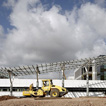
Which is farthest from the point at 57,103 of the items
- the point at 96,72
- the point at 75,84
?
the point at 96,72

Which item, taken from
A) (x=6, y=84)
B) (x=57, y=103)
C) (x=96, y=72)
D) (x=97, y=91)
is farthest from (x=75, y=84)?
(x=57, y=103)

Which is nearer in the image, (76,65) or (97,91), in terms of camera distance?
(76,65)

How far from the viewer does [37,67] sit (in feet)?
98.7

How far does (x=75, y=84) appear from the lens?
120 ft

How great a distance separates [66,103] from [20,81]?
26561mm

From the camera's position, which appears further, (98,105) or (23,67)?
(23,67)

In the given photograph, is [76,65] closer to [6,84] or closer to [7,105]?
[6,84]

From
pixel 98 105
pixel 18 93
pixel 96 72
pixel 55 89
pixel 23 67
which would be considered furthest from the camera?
pixel 96 72

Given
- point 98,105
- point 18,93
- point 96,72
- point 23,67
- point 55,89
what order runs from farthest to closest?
point 96,72 → point 18,93 → point 23,67 → point 55,89 → point 98,105

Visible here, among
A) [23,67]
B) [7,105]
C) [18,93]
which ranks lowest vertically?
[18,93]

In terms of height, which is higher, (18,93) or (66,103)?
(66,103)

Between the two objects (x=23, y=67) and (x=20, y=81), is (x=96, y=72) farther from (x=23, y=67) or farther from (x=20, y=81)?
(x=23, y=67)

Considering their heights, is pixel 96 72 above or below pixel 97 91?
above

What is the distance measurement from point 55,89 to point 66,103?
925cm
